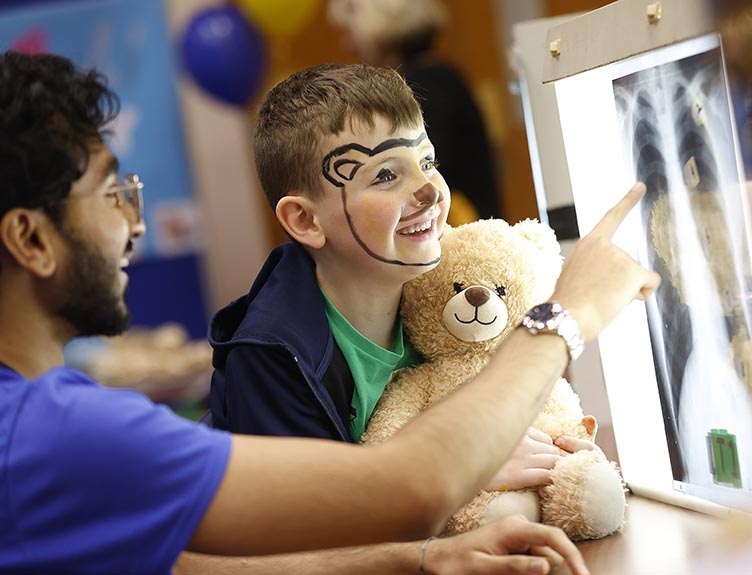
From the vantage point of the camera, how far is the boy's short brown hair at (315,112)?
1.20m

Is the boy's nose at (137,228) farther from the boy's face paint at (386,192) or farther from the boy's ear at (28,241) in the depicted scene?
the boy's face paint at (386,192)

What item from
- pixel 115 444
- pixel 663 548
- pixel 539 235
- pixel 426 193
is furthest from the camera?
pixel 539 235

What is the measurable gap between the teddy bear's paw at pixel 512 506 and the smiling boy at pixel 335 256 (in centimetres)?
18

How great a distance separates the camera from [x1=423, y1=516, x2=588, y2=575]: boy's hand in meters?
0.98

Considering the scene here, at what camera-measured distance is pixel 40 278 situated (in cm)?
95

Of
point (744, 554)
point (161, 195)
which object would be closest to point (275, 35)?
point (161, 195)

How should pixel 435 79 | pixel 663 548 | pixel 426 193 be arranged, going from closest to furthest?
pixel 663 548, pixel 426 193, pixel 435 79

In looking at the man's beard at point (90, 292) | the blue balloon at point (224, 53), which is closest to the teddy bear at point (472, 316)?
the man's beard at point (90, 292)

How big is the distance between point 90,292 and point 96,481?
21cm

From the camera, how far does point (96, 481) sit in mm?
817

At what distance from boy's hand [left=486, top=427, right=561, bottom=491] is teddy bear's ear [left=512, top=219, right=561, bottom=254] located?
0.83 feet

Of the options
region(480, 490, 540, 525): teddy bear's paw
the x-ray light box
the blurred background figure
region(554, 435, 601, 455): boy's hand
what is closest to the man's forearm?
region(480, 490, 540, 525): teddy bear's paw

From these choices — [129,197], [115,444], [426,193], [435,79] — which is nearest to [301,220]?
[426,193]

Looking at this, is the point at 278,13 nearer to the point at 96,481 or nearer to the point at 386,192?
the point at 386,192
